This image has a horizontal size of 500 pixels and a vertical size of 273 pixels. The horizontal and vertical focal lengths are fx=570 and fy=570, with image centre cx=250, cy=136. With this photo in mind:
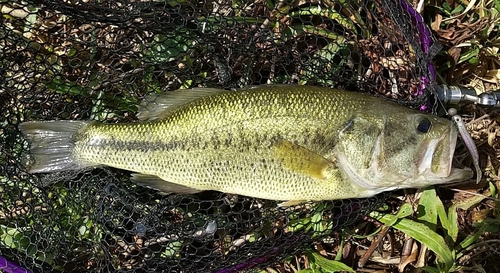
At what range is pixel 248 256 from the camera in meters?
3.37

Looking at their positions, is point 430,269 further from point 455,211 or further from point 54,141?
point 54,141

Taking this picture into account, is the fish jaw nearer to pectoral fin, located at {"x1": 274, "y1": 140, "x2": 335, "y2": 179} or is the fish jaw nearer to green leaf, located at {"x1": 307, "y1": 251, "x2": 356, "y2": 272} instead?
pectoral fin, located at {"x1": 274, "y1": 140, "x2": 335, "y2": 179}

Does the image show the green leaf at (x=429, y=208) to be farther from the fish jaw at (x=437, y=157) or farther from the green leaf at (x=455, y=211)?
the fish jaw at (x=437, y=157)

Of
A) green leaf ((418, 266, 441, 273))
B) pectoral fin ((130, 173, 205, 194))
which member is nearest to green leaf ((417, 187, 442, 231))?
green leaf ((418, 266, 441, 273))

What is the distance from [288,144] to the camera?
3016mm

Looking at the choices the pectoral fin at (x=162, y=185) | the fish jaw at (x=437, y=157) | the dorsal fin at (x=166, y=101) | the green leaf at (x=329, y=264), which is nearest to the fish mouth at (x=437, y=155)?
the fish jaw at (x=437, y=157)

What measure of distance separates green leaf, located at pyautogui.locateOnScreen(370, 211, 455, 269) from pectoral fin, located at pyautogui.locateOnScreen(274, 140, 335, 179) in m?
0.68

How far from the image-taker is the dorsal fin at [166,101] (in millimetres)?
3205

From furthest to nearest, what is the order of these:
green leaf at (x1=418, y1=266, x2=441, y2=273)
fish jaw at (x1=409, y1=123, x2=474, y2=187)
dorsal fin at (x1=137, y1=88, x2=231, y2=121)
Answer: green leaf at (x1=418, y1=266, x2=441, y2=273)
dorsal fin at (x1=137, y1=88, x2=231, y2=121)
fish jaw at (x1=409, y1=123, x2=474, y2=187)

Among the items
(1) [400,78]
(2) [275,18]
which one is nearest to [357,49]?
(1) [400,78]

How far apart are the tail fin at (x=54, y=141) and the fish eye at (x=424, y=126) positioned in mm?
1852

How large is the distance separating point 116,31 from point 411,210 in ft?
6.80

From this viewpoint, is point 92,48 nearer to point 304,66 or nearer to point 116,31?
point 116,31

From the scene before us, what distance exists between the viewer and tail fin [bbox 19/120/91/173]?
3.30 m
